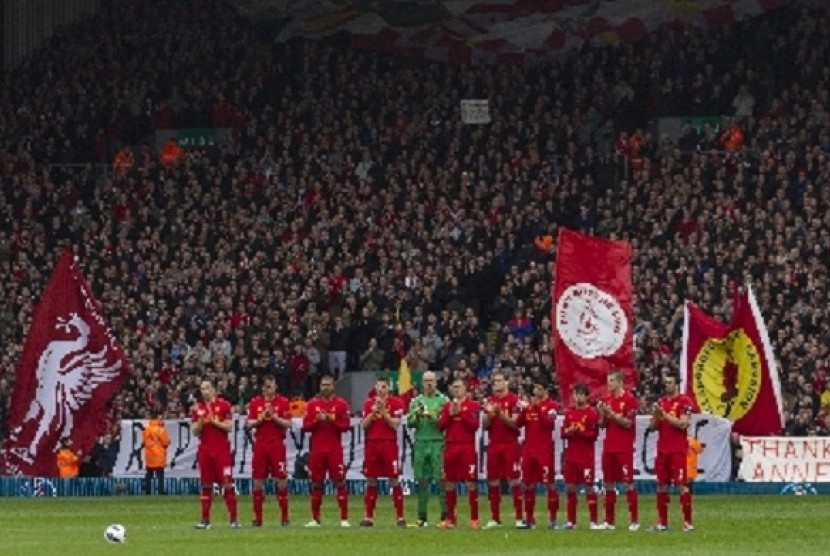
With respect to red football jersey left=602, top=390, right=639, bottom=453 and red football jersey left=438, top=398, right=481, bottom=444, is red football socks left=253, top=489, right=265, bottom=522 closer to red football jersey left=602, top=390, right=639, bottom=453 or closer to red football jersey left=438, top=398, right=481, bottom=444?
red football jersey left=438, top=398, right=481, bottom=444

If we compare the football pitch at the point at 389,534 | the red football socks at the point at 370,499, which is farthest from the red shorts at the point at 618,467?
the red football socks at the point at 370,499

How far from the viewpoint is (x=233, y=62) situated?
219ft

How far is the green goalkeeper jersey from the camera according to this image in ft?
123

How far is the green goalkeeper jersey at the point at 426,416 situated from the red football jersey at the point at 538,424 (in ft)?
3.97

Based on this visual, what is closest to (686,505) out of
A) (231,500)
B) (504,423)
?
(504,423)

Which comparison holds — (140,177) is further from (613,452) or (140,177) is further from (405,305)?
(613,452)

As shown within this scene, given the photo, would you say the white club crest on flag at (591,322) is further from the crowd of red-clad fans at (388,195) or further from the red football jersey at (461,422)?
the red football jersey at (461,422)

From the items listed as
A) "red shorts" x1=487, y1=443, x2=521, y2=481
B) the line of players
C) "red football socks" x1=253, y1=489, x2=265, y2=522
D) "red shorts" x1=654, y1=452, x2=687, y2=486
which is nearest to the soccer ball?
the line of players

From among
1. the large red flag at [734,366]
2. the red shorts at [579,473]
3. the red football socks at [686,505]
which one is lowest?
the red football socks at [686,505]

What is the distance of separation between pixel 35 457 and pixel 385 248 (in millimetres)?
10261

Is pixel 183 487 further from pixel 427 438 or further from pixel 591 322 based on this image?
pixel 427 438

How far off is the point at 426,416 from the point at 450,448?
0.60 m

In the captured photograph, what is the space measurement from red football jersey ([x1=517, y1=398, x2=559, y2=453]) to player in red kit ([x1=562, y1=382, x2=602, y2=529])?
24cm

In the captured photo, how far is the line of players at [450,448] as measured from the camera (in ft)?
121
